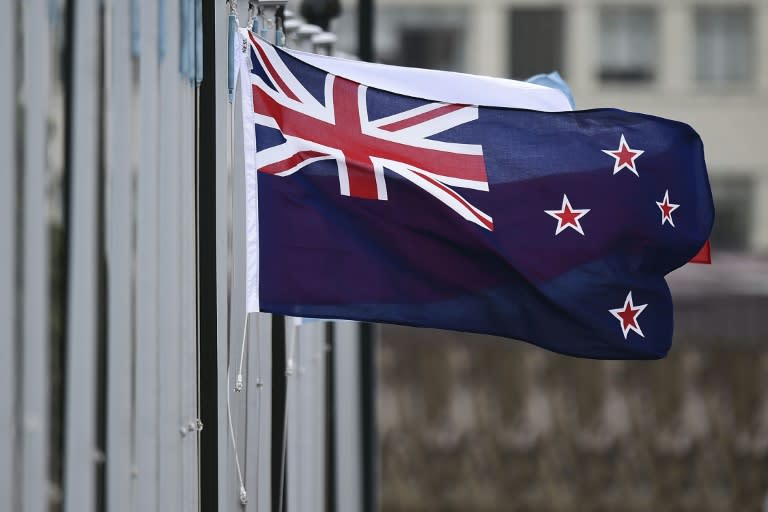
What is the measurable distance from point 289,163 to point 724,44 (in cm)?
2032

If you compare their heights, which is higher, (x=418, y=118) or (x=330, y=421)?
(x=418, y=118)

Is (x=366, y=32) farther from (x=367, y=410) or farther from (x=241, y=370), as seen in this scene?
(x=241, y=370)

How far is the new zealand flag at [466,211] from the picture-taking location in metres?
5.54

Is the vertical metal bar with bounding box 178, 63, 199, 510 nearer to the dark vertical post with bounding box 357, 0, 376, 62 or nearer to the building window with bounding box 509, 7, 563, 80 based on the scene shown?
the dark vertical post with bounding box 357, 0, 376, 62

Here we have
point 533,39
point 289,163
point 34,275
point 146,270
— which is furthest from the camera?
point 533,39

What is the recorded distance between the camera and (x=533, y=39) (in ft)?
79.5

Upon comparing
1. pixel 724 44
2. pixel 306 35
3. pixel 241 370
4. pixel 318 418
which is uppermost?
pixel 724 44

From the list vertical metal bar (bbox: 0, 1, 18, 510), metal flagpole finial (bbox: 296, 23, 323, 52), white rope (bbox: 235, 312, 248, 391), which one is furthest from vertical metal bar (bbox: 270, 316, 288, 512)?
vertical metal bar (bbox: 0, 1, 18, 510)

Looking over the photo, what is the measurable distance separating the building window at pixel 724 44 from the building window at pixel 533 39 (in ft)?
8.67

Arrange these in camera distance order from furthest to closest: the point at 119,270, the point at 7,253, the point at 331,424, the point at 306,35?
the point at 331,424
the point at 306,35
the point at 119,270
the point at 7,253

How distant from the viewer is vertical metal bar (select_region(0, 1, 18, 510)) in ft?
13.1

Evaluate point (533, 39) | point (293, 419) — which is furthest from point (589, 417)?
point (293, 419)

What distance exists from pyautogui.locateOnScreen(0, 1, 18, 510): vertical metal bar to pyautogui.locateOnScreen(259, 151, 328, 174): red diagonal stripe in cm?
160

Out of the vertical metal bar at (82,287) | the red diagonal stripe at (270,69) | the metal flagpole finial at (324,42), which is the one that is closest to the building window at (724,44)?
the metal flagpole finial at (324,42)
